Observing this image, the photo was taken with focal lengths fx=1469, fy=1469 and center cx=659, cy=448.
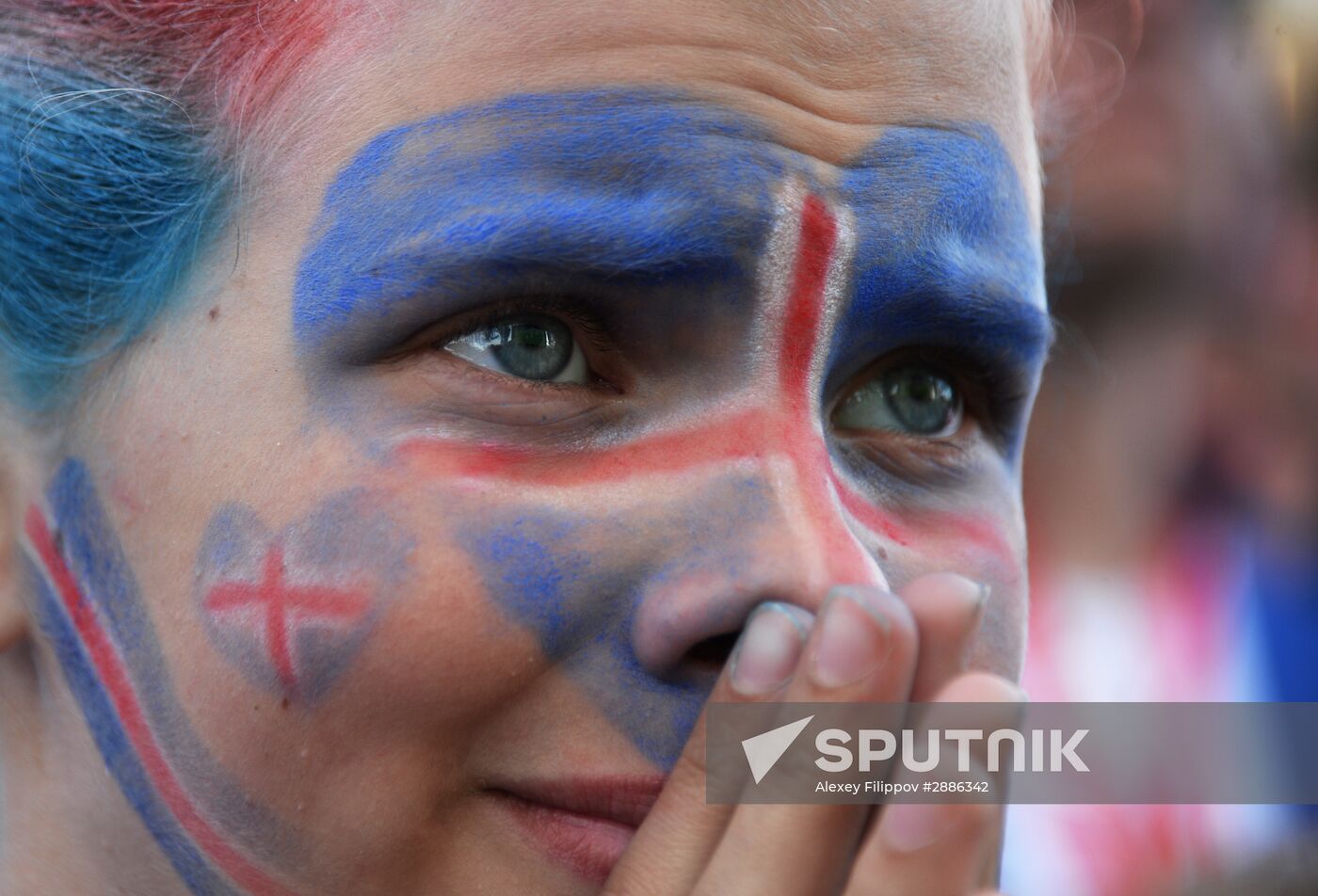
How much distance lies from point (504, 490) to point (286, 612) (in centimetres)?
26

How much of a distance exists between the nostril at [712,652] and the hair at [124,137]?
0.72m

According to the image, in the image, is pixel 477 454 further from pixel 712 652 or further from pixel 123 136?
pixel 123 136

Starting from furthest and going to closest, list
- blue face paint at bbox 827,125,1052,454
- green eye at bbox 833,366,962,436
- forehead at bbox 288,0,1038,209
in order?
green eye at bbox 833,366,962,436, blue face paint at bbox 827,125,1052,454, forehead at bbox 288,0,1038,209

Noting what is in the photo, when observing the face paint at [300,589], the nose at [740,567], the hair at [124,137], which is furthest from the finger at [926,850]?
the hair at [124,137]

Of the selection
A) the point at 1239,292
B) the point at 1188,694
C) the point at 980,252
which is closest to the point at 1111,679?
the point at 1188,694

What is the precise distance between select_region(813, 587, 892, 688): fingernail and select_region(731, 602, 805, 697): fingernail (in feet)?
0.11

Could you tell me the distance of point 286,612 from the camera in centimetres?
154

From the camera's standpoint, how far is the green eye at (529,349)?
5.46 ft

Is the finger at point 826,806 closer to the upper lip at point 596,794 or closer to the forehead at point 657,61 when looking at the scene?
the upper lip at point 596,794

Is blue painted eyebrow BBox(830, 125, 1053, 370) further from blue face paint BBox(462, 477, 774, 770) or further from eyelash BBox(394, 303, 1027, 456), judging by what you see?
blue face paint BBox(462, 477, 774, 770)

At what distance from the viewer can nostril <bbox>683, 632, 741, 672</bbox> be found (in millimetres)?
1540

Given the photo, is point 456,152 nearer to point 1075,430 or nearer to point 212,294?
point 212,294

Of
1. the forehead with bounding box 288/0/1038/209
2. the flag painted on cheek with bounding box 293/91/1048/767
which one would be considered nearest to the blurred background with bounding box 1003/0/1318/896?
the forehead with bounding box 288/0/1038/209

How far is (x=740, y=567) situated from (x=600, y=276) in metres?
0.36
